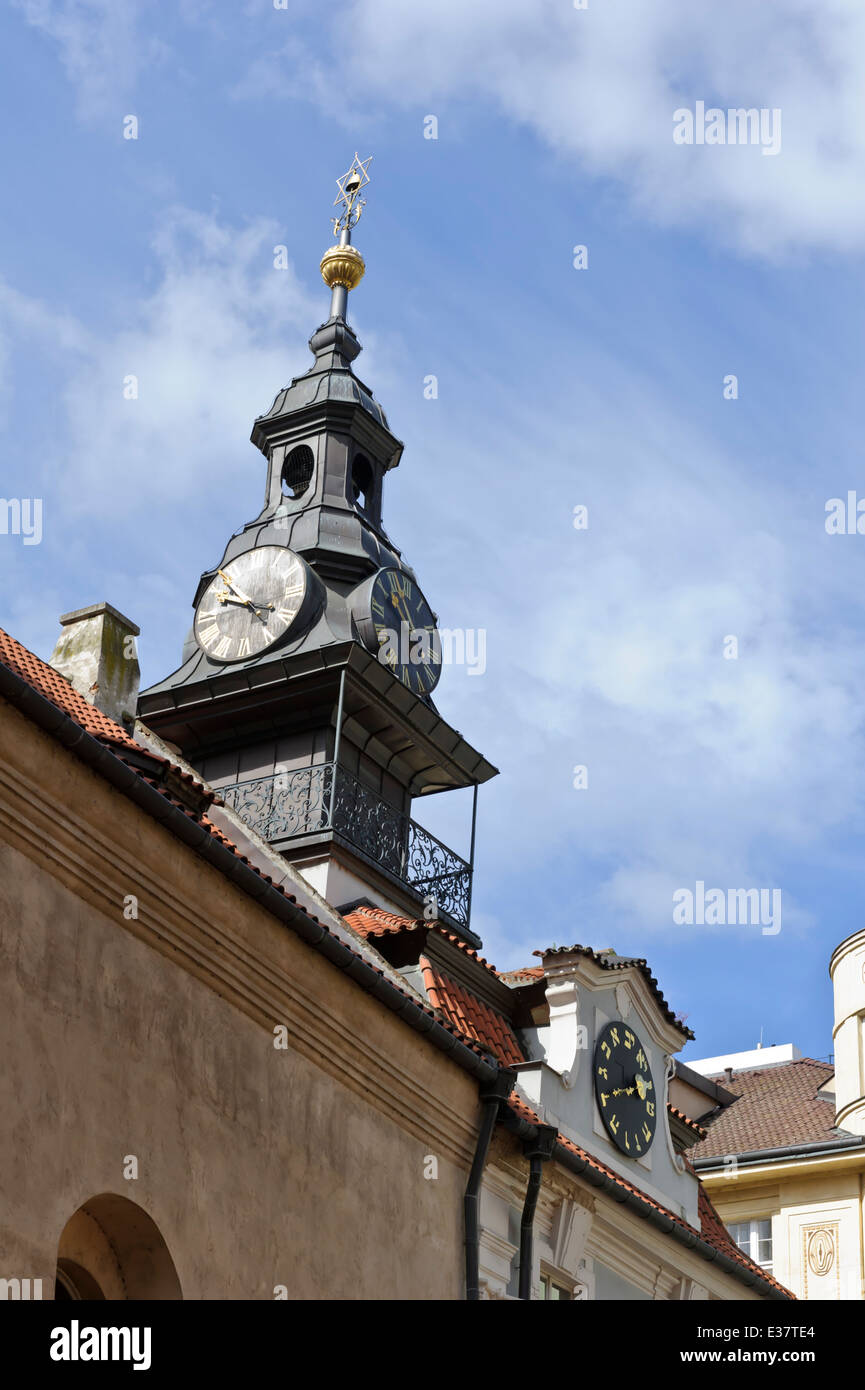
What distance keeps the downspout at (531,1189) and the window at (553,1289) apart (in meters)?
0.65

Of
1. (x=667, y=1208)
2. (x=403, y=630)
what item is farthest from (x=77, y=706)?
(x=403, y=630)

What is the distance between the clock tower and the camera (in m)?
27.1

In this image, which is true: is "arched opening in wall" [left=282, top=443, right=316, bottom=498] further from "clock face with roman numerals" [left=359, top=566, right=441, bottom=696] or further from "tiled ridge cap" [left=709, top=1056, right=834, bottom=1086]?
"tiled ridge cap" [left=709, top=1056, right=834, bottom=1086]

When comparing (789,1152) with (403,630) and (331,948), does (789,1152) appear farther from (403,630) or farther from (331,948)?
(331,948)

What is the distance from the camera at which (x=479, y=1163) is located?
1842 centimetres

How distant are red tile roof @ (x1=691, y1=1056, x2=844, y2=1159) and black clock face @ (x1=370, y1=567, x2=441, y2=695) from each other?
32.4 ft

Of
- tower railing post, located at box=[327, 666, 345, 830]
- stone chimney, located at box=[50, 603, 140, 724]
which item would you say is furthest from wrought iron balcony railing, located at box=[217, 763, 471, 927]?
stone chimney, located at box=[50, 603, 140, 724]

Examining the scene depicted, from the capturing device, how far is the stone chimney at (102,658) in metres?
20.0

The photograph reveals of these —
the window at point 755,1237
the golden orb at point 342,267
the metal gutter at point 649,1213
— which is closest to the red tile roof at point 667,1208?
the metal gutter at point 649,1213

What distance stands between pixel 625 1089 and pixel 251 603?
9.76m

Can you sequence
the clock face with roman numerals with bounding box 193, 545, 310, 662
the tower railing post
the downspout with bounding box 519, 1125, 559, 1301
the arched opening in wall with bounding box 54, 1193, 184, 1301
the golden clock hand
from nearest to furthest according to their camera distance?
the arched opening in wall with bounding box 54, 1193, 184, 1301 → the downspout with bounding box 519, 1125, 559, 1301 → the tower railing post → the clock face with roman numerals with bounding box 193, 545, 310, 662 → the golden clock hand

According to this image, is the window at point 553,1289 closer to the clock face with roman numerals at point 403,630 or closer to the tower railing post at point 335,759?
the tower railing post at point 335,759
